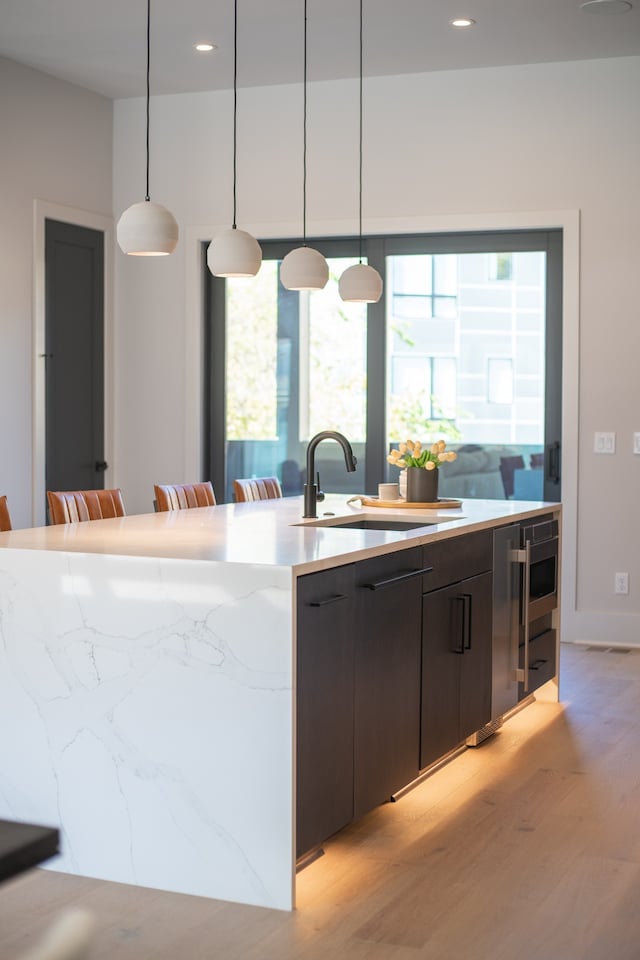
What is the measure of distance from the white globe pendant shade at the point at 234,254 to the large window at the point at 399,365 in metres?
2.84

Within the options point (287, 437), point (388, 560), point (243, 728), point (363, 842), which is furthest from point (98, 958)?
point (287, 437)

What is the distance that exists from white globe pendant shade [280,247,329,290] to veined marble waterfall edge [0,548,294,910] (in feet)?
6.45

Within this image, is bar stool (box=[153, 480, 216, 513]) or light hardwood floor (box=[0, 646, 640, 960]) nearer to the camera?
light hardwood floor (box=[0, 646, 640, 960])

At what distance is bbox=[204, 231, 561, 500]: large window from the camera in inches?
262

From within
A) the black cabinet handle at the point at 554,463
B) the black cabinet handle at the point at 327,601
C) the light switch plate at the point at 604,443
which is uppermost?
the light switch plate at the point at 604,443

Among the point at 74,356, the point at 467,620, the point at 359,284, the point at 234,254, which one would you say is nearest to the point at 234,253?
the point at 234,254

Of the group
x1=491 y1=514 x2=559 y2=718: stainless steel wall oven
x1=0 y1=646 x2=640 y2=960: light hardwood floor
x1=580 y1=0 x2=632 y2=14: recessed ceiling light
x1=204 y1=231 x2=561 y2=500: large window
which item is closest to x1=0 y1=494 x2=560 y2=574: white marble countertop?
x1=491 y1=514 x2=559 y2=718: stainless steel wall oven

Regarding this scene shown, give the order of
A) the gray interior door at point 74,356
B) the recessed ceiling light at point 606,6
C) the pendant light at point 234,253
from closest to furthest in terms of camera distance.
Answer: the pendant light at point 234,253 → the recessed ceiling light at point 606,6 → the gray interior door at point 74,356

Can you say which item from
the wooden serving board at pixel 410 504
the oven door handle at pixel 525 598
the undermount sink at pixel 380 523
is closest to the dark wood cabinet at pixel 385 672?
the undermount sink at pixel 380 523

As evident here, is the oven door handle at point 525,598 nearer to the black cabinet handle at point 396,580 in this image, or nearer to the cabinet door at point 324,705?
the black cabinet handle at point 396,580

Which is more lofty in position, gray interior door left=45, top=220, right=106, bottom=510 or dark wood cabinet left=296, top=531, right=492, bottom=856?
gray interior door left=45, top=220, right=106, bottom=510

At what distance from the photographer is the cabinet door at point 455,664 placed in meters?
3.72

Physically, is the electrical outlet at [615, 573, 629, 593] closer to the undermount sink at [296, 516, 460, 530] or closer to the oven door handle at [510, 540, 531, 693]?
the oven door handle at [510, 540, 531, 693]

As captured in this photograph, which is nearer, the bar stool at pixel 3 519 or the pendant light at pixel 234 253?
the bar stool at pixel 3 519
